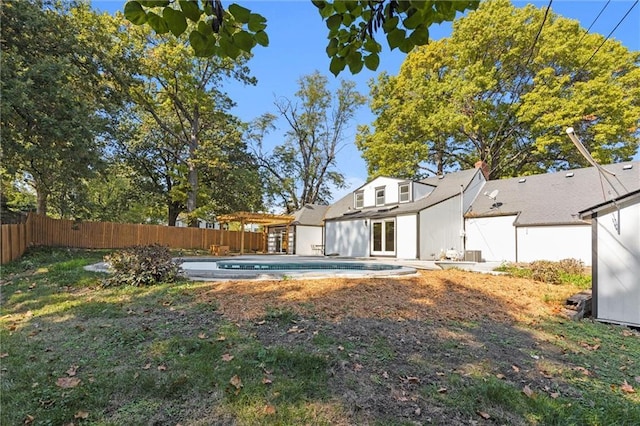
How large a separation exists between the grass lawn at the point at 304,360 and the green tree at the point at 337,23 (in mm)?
2501

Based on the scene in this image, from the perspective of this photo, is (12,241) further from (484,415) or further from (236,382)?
(484,415)

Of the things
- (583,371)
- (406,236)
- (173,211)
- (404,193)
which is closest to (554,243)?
(406,236)

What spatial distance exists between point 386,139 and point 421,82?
4.44 metres

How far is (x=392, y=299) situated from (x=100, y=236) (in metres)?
17.3

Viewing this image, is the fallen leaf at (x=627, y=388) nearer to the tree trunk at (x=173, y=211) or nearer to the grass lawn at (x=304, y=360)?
the grass lawn at (x=304, y=360)

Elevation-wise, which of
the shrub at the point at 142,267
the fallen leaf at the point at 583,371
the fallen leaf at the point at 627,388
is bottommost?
the fallen leaf at the point at 627,388

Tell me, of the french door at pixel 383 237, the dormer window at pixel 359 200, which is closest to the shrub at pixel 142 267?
the french door at pixel 383 237

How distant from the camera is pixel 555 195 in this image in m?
15.5

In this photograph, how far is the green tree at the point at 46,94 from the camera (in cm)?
→ 974

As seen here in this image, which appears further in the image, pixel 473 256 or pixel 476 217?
pixel 476 217

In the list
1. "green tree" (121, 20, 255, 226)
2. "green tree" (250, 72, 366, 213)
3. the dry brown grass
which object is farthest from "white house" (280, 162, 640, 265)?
"green tree" (250, 72, 366, 213)

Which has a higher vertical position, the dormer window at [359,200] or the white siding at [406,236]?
the dormer window at [359,200]

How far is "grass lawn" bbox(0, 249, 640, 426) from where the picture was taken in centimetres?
278

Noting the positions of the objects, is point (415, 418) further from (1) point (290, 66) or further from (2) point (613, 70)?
(2) point (613, 70)
